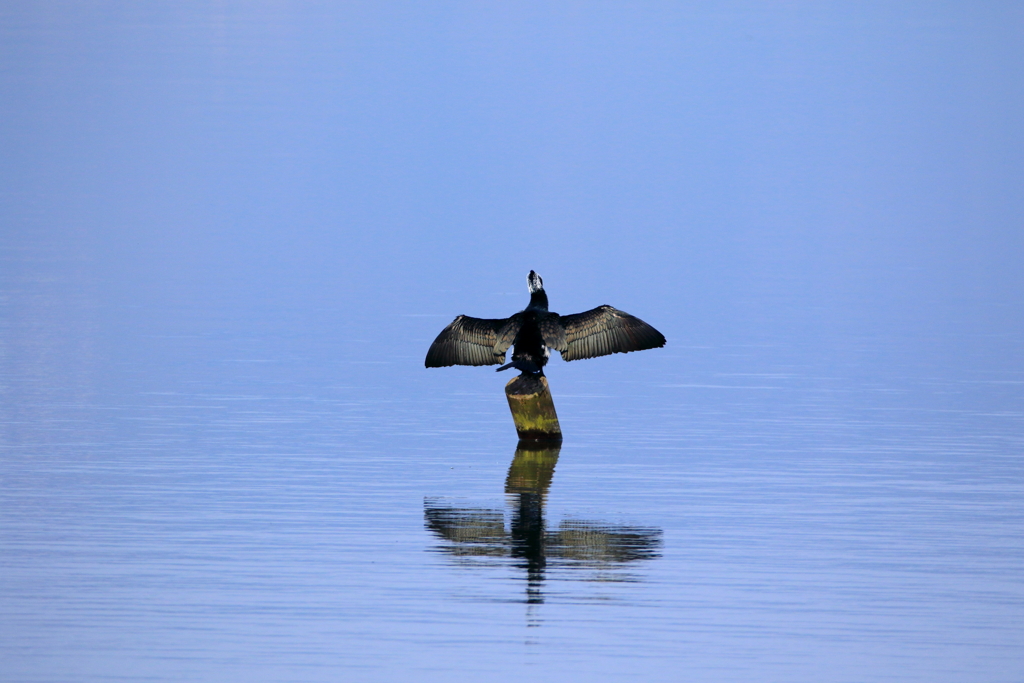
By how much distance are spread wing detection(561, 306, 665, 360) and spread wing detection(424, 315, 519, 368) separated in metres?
0.79

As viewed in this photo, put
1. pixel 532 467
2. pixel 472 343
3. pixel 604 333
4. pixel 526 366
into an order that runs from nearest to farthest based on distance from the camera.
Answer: pixel 532 467 → pixel 526 366 → pixel 604 333 → pixel 472 343

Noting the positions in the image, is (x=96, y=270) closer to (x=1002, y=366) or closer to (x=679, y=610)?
(x=1002, y=366)

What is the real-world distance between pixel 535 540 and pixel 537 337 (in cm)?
642

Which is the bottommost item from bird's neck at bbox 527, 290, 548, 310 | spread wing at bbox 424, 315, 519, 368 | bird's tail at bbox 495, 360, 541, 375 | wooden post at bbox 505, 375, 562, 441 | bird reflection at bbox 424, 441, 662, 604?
bird reflection at bbox 424, 441, 662, 604

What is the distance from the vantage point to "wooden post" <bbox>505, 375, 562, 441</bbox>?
21641mm

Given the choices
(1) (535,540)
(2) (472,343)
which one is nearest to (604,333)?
(2) (472,343)

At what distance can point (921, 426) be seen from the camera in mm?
24578

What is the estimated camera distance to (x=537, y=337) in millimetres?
21672

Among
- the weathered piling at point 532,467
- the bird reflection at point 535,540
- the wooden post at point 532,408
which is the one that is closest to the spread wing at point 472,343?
the wooden post at point 532,408

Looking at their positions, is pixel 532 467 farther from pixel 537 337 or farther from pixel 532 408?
pixel 537 337

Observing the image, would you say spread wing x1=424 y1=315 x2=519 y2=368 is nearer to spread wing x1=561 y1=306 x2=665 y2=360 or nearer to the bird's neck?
the bird's neck

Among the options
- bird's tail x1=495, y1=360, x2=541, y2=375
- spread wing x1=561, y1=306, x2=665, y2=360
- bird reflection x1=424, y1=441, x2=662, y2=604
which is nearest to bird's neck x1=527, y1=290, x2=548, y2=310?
spread wing x1=561, y1=306, x2=665, y2=360

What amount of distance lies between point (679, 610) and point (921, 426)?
39.9ft

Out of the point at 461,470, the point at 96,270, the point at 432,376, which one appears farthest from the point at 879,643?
the point at 96,270
